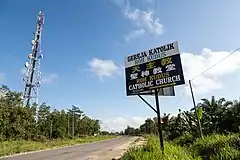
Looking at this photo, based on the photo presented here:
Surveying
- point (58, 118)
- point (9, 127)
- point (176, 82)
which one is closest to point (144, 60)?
point (176, 82)

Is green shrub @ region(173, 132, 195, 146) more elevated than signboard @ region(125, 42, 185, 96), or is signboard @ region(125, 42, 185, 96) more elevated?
signboard @ region(125, 42, 185, 96)

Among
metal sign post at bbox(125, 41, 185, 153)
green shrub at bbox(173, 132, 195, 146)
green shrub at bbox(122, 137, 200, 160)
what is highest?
metal sign post at bbox(125, 41, 185, 153)

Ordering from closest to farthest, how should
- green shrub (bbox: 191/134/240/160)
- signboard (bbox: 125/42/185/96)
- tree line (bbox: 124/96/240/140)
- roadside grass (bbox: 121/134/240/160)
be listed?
roadside grass (bbox: 121/134/240/160), green shrub (bbox: 191/134/240/160), signboard (bbox: 125/42/185/96), tree line (bbox: 124/96/240/140)

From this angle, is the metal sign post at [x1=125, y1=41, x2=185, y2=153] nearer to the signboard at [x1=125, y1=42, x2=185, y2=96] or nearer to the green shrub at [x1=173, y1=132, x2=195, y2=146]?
the signboard at [x1=125, y1=42, x2=185, y2=96]

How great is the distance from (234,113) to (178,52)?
897 inches

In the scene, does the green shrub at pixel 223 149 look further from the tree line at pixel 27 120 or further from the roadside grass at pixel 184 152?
the tree line at pixel 27 120

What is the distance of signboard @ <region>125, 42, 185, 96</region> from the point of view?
9.68 meters

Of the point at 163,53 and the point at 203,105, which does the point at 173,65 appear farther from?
the point at 203,105

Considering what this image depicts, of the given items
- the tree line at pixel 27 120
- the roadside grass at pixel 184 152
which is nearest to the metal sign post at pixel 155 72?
the roadside grass at pixel 184 152

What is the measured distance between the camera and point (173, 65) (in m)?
9.73

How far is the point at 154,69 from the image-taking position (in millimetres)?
10195

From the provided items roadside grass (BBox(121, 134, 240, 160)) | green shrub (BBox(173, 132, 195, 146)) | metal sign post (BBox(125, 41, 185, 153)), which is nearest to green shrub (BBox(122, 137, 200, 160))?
roadside grass (BBox(121, 134, 240, 160))

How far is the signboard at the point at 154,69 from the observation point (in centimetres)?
968

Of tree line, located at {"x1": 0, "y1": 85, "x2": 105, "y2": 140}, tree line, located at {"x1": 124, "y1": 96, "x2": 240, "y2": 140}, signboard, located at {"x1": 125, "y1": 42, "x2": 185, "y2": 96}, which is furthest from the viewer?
tree line, located at {"x1": 0, "y1": 85, "x2": 105, "y2": 140}
